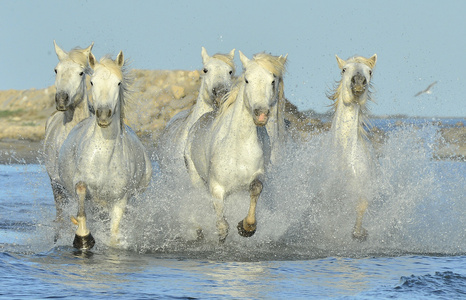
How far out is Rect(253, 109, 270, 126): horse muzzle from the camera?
24.1 feet

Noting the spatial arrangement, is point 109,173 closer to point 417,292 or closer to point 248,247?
point 248,247

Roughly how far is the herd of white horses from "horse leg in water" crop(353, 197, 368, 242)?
1cm

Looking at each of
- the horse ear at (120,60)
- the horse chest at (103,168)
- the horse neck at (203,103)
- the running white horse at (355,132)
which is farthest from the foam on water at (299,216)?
the horse ear at (120,60)

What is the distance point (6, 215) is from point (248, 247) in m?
4.77

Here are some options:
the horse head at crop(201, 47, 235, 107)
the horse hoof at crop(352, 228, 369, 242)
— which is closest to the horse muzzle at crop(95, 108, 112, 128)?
the horse head at crop(201, 47, 235, 107)

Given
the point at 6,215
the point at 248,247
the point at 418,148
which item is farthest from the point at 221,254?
the point at 6,215

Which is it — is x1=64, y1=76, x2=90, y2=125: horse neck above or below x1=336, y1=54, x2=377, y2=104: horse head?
below

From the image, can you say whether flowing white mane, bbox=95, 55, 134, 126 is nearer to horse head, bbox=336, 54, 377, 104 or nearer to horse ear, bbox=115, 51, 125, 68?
horse ear, bbox=115, 51, 125, 68

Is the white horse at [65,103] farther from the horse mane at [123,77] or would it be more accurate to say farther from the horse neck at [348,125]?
the horse neck at [348,125]

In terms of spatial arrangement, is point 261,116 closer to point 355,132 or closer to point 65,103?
point 355,132

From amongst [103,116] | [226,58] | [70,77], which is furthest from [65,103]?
[226,58]

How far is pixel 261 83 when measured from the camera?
24.9 ft

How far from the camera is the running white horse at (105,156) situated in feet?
25.2

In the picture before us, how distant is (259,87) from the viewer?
757 cm
